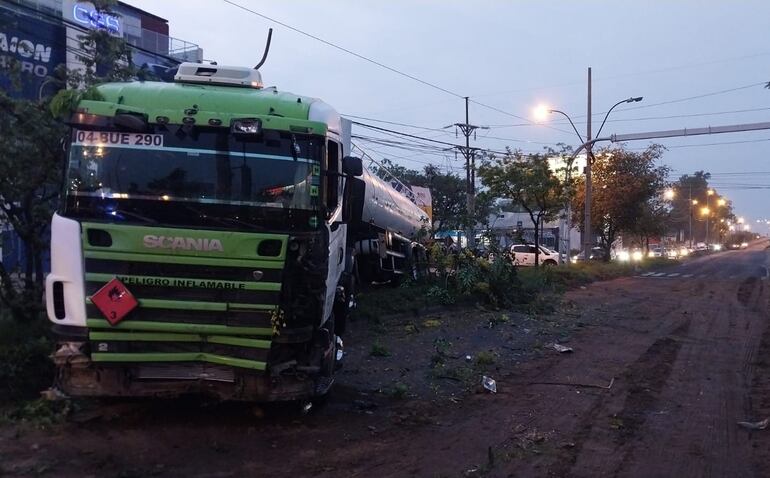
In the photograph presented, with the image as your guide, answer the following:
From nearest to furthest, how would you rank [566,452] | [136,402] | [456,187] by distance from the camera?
[566,452]
[136,402]
[456,187]

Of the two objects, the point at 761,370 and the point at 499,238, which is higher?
the point at 499,238

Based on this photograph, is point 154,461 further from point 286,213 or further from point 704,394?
point 704,394

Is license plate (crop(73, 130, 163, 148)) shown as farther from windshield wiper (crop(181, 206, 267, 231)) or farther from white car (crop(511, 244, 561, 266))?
white car (crop(511, 244, 561, 266))

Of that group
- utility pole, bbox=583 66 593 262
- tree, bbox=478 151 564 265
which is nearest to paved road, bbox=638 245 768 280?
utility pole, bbox=583 66 593 262

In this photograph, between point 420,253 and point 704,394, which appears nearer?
point 704,394

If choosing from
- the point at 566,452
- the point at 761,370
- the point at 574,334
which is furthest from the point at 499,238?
the point at 566,452

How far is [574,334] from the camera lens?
15.0 metres

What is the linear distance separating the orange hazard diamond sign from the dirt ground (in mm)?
1293

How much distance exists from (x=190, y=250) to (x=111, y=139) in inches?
56.2

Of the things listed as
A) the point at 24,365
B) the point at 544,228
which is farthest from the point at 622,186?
the point at 24,365

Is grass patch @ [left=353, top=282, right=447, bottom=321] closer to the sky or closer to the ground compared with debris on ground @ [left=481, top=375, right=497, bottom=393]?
closer to the sky

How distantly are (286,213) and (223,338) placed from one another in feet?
4.43

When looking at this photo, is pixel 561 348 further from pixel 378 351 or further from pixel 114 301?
pixel 114 301

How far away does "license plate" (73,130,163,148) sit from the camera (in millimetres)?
6746
